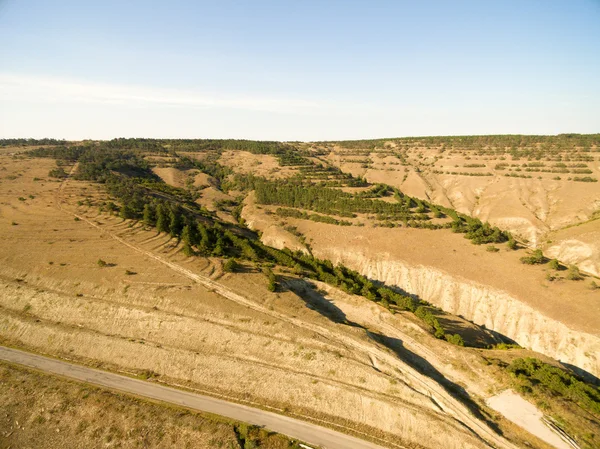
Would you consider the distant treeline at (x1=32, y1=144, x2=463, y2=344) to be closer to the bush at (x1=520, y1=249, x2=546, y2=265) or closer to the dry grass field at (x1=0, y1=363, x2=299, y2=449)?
the dry grass field at (x1=0, y1=363, x2=299, y2=449)

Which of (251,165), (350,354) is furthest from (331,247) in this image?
(251,165)

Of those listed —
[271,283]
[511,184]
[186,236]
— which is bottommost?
[271,283]

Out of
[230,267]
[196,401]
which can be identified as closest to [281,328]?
[196,401]

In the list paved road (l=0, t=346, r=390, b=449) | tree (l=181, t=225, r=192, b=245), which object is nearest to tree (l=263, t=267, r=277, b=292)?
paved road (l=0, t=346, r=390, b=449)

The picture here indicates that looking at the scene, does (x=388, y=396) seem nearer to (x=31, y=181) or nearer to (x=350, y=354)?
(x=350, y=354)

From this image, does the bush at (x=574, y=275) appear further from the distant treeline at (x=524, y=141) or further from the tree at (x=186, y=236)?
the distant treeline at (x=524, y=141)

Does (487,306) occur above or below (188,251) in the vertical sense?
below

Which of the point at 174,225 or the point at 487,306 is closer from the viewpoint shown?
the point at 487,306

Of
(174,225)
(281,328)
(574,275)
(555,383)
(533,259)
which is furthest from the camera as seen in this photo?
(174,225)

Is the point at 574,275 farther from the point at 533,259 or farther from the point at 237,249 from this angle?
the point at 237,249
